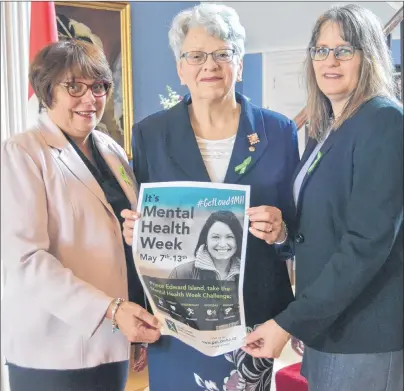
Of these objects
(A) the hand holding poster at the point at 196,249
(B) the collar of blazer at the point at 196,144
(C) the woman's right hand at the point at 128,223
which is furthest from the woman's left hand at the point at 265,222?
(C) the woman's right hand at the point at 128,223

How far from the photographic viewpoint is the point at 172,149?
1.21 metres

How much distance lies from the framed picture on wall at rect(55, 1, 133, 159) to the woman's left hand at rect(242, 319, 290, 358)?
676 millimetres

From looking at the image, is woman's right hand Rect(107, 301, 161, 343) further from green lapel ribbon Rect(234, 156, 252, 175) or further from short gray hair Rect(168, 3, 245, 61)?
short gray hair Rect(168, 3, 245, 61)

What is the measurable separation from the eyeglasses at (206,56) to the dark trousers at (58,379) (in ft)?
2.46

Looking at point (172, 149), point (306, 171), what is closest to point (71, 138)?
point (172, 149)

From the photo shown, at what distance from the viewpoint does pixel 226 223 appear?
106 cm

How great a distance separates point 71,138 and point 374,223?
69cm

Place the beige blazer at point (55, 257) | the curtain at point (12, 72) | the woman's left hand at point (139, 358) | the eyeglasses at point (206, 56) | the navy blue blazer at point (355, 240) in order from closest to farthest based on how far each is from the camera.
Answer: the navy blue blazer at point (355, 240), the beige blazer at point (55, 257), the eyeglasses at point (206, 56), the curtain at point (12, 72), the woman's left hand at point (139, 358)

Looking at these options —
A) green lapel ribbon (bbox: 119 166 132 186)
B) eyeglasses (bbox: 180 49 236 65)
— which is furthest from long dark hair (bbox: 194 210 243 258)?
eyeglasses (bbox: 180 49 236 65)

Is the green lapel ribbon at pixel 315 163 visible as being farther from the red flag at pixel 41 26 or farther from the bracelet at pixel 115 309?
the red flag at pixel 41 26

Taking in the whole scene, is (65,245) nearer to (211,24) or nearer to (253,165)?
(253,165)

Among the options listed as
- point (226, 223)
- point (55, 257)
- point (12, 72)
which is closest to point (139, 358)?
point (55, 257)

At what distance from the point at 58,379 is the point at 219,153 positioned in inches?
25.2

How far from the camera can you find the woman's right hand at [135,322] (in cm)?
110
